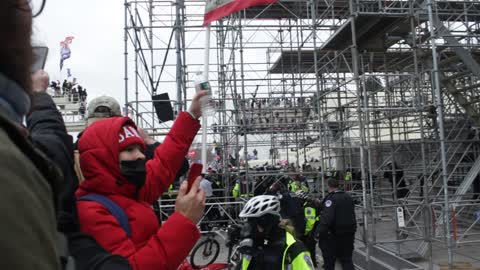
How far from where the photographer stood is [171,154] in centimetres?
221

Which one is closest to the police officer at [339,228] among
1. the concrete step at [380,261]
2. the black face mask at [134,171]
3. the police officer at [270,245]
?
the concrete step at [380,261]

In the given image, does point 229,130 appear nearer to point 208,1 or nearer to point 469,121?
point 469,121

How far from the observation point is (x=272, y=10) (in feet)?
42.4

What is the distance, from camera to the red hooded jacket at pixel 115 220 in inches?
55.9

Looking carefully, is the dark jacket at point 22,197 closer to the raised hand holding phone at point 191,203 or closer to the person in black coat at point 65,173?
the person in black coat at point 65,173

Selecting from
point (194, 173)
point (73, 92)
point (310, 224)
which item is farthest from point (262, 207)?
point (73, 92)

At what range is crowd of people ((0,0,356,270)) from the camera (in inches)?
21.7

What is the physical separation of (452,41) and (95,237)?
9622mm

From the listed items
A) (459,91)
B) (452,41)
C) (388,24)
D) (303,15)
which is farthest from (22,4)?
(303,15)

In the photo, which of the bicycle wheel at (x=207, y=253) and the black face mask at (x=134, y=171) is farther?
the bicycle wheel at (x=207, y=253)

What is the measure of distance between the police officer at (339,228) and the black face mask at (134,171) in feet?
18.7

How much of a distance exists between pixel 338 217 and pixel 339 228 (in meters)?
0.18

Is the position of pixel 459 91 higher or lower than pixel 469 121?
higher

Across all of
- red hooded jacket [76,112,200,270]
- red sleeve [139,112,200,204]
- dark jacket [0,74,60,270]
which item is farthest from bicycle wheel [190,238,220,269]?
dark jacket [0,74,60,270]
